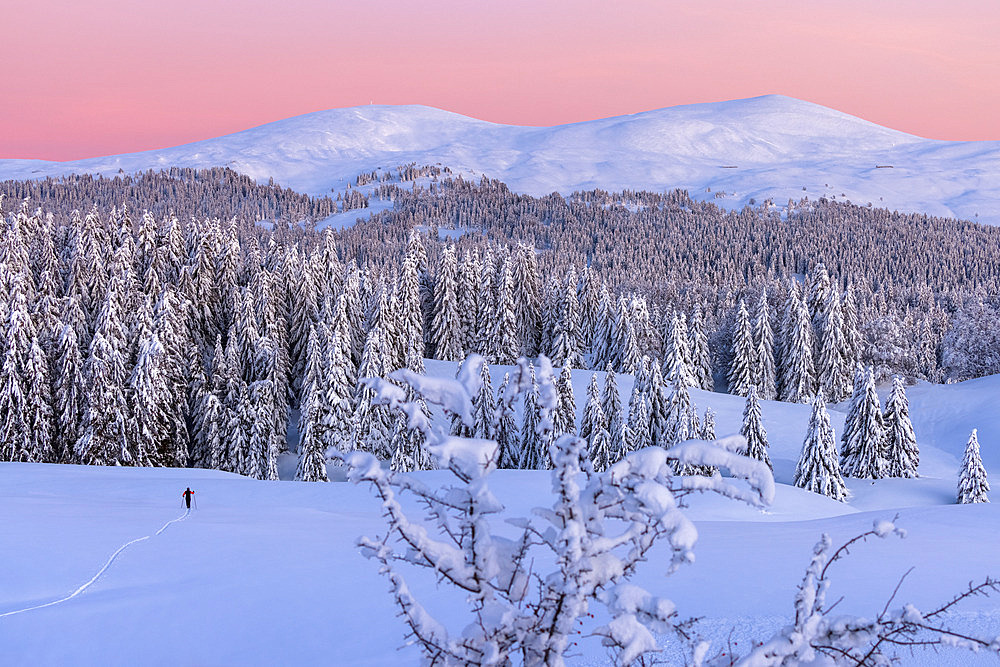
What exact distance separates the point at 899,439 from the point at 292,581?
38.4 meters

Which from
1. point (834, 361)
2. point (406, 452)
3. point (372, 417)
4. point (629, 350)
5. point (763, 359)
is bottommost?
point (406, 452)

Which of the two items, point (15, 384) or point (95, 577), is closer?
point (95, 577)

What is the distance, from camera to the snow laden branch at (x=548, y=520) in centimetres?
305

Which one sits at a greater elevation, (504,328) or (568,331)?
(504,328)

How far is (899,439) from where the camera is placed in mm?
40344

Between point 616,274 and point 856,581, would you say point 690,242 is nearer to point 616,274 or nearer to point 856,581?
point 616,274

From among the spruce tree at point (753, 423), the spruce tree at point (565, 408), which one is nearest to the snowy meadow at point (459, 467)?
the spruce tree at point (753, 423)

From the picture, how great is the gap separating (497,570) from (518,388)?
3.04 ft

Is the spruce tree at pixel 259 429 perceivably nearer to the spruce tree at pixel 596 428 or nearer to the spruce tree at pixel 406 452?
the spruce tree at pixel 406 452

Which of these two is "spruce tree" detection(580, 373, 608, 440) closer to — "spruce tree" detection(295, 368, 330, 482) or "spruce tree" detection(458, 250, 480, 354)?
"spruce tree" detection(295, 368, 330, 482)

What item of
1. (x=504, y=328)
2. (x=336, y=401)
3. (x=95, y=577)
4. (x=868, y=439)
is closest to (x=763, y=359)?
(x=868, y=439)

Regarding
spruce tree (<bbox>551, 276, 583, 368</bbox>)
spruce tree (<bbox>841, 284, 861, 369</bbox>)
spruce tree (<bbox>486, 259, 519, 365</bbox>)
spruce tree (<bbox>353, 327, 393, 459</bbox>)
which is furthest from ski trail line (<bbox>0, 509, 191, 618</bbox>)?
spruce tree (<bbox>841, 284, 861, 369</bbox>)

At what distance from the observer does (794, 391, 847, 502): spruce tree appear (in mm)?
35281

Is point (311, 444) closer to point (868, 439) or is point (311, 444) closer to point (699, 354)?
point (868, 439)
